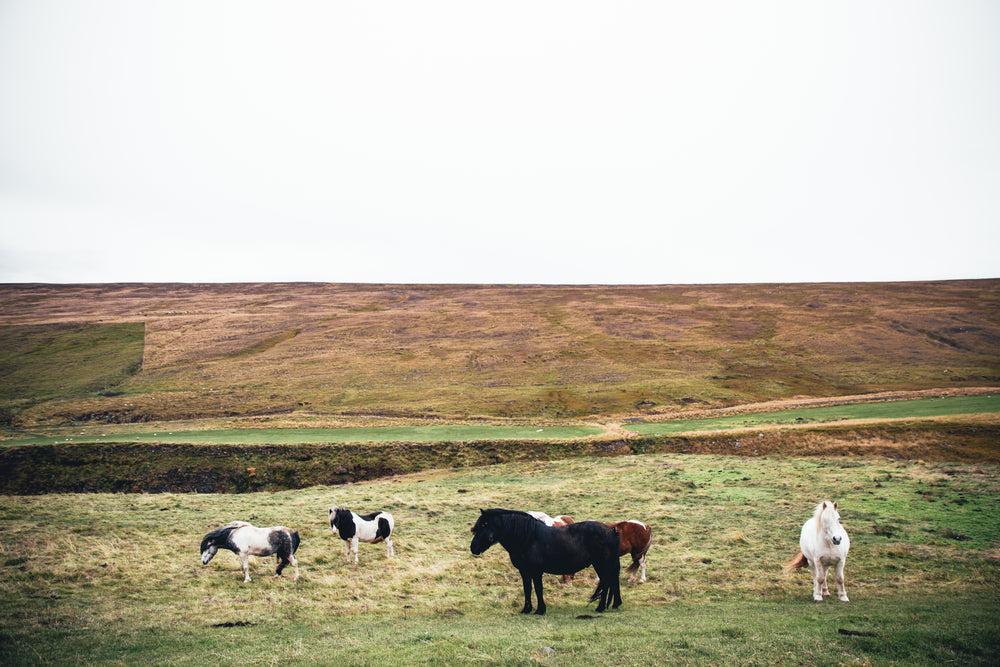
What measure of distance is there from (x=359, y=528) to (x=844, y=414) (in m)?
41.2

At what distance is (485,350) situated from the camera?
83.4m

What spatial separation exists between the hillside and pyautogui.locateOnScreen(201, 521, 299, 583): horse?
37.5 metres

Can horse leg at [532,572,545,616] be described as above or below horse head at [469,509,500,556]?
below

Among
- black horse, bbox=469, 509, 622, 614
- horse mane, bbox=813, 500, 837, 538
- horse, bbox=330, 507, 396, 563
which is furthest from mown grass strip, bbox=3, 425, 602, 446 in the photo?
horse mane, bbox=813, 500, 837, 538

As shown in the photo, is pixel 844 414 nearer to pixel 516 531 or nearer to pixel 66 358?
pixel 516 531

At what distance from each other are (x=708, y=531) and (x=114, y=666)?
56.4ft

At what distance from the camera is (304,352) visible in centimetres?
8338

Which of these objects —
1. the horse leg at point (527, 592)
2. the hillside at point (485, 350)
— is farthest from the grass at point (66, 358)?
the horse leg at point (527, 592)

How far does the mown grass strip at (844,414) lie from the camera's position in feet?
129

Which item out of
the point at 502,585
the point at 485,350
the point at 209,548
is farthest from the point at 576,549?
the point at 485,350

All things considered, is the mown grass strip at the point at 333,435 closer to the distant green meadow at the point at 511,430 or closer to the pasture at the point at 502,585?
the distant green meadow at the point at 511,430

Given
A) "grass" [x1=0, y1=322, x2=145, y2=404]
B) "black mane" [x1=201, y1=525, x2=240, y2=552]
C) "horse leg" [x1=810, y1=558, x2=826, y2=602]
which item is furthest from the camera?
"grass" [x1=0, y1=322, x2=145, y2=404]

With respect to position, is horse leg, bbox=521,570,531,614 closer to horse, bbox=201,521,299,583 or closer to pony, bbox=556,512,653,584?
pony, bbox=556,512,653,584

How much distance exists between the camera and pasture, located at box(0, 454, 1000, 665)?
29.5ft
